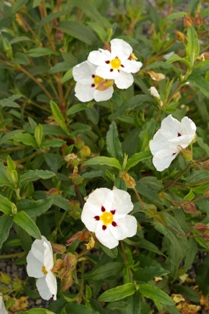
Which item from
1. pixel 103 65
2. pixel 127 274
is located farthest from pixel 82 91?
pixel 127 274

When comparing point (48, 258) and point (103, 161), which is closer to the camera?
point (48, 258)

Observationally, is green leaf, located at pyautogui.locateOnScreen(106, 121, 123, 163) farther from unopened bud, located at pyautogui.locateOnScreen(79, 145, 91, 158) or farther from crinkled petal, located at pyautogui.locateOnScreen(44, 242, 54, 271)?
crinkled petal, located at pyautogui.locateOnScreen(44, 242, 54, 271)

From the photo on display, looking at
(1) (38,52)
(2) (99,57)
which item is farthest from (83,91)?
(1) (38,52)

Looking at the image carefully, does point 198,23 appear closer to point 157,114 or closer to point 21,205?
point 157,114

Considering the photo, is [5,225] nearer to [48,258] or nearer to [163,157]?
[48,258]

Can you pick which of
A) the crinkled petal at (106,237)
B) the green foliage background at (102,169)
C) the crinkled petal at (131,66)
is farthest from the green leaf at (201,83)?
the crinkled petal at (106,237)

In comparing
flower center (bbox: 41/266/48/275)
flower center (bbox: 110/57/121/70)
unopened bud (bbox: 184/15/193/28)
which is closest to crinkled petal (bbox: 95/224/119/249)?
flower center (bbox: 41/266/48/275)
